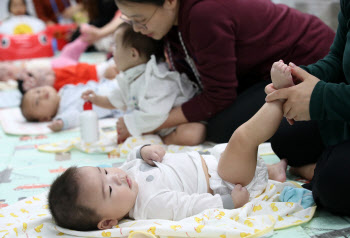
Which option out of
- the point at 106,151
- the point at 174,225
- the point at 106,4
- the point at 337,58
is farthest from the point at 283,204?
the point at 106,4

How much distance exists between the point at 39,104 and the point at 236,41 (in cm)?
109

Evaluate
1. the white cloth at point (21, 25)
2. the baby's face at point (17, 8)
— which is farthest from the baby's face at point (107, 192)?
the baby's face at point (17, 8)

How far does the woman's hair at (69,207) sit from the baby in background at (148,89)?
65 centimetres

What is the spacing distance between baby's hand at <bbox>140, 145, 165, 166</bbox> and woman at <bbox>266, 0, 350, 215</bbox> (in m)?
0.34

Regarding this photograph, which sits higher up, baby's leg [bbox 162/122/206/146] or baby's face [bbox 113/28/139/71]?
baby's face [bbox 113/28/139/71]

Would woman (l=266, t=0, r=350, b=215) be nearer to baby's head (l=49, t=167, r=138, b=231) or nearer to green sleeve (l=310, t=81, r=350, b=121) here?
green sleeve (l=310, t=81, r=350, b=121)

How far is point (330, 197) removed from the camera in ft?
3.01

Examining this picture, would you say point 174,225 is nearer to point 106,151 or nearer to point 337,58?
point 337,58

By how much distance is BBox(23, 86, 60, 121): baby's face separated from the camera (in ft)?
6.60

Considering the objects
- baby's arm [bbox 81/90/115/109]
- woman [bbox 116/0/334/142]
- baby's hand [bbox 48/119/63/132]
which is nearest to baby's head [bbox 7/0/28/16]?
baby's hand [bbox 48/119/63/132]

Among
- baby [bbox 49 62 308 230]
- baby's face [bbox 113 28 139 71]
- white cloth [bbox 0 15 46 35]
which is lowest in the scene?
white cloth [bbox 0 15 46 35]

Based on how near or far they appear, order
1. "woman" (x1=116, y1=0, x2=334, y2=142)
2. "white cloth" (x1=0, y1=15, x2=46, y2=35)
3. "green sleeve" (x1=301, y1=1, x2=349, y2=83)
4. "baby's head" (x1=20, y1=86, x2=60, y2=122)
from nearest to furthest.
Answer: "green sleeve" (x1=301, y1=1, x2=349, y2=83) < "woman" (x1=116, y1=0, x2=334, y2=142) < "baby's head" (x1=20, y1=86, x2=60, y2=122) < "white cloth" (x1=0, y1=15, x2=46, y2=35)

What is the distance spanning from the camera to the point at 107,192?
94cm

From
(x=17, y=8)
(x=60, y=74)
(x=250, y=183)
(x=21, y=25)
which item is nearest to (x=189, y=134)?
(x=250, y=183)
